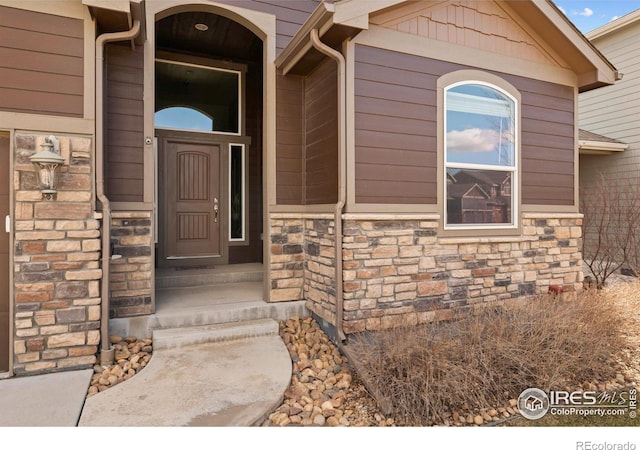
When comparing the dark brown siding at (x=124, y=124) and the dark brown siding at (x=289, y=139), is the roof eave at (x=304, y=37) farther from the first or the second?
the dark brown siding at (x=124, y=124)

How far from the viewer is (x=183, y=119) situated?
5.48 m

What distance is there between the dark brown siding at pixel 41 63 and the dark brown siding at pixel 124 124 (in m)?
0.42

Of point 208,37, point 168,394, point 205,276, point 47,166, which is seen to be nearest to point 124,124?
point 47,166

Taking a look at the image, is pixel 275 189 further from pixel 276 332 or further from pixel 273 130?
pixel 276 332

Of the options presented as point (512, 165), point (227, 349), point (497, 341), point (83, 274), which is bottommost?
point (227, 349)

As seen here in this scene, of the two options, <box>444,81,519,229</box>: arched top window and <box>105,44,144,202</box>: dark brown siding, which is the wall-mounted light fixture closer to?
<box>105,44,144,202</box>: dark brown siding

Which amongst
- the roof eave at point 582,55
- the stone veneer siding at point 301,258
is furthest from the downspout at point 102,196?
the roof eave at point 582,55

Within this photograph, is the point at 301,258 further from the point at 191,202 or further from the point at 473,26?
the point at 473,26

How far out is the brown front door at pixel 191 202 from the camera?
5.26 meters

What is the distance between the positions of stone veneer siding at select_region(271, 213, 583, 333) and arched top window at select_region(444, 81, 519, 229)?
0.25 metres

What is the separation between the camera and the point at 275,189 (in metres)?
4.17

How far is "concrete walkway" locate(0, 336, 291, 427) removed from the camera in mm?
2350
